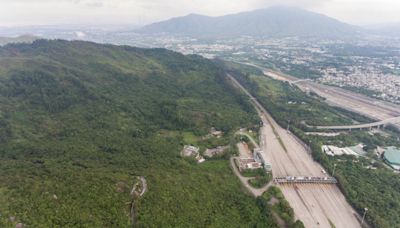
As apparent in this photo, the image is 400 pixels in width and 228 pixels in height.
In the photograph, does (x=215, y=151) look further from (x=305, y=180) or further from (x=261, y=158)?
(x=305, y=180)

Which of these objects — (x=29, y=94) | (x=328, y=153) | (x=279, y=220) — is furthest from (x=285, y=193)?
(x=29, y=94)

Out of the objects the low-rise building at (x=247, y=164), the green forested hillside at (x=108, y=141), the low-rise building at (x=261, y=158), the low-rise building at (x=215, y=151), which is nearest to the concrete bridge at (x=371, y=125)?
the green forested hillside at (x=108, y=141)

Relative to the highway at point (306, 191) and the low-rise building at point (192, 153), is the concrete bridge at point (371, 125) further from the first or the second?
the low-rise building at point (192, 153)

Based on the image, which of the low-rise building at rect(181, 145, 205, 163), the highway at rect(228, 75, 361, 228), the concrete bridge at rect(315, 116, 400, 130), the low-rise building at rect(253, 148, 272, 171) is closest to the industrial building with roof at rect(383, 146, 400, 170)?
the concrete bridge at rect(315, 116, 400, 130)

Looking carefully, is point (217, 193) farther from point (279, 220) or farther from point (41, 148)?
point (41, 148)

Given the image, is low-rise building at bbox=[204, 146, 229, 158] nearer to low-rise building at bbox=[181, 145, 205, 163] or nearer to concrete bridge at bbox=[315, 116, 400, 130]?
low-rise building at bbox=[181, 145, 205, 163]
